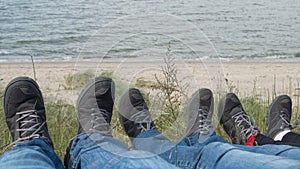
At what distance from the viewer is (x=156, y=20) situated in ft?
7.57

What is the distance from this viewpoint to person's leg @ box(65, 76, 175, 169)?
1.87m

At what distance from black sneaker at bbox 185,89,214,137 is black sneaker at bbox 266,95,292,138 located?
0.37 meters

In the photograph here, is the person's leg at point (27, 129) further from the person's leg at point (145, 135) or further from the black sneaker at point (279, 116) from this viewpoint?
the black sneaker at point (279, 116)

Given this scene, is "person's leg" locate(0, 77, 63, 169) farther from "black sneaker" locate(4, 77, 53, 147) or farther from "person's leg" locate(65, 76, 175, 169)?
"person's leg" locate(65, 76, 175, 169)

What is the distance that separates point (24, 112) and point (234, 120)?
1264mm

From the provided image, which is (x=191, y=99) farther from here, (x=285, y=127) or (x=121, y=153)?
(x=121, y=153)

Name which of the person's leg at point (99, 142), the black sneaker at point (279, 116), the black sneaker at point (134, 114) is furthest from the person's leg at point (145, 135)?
the black sneaker at point (279, 116)

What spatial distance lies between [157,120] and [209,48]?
58 cm

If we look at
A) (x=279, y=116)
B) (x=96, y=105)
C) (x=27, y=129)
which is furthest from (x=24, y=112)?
(x=279, y=116)

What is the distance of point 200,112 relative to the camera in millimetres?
2783

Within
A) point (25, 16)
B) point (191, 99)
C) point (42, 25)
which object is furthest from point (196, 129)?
point (25, 16)

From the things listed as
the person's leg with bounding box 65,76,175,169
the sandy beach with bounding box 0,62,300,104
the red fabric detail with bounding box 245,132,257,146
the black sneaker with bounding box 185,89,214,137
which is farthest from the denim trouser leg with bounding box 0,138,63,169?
the sandy beach with bounding box 0,62,300,104

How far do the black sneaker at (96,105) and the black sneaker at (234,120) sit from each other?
2.31ft

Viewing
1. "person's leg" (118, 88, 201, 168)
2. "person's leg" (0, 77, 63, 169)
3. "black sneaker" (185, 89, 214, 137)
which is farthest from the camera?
"black sneaker" (185, 89, 214, 137)
